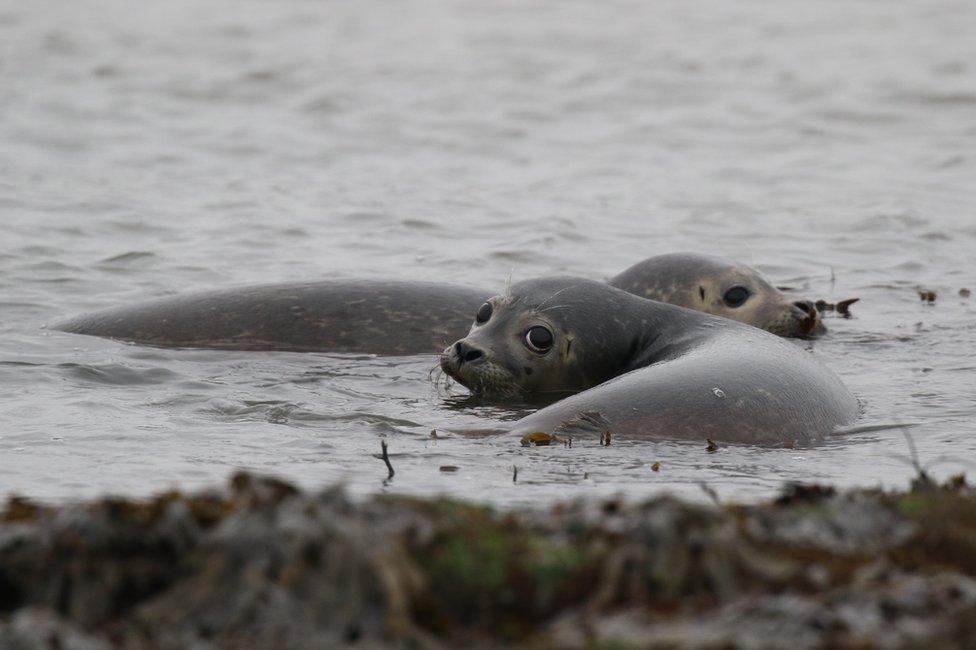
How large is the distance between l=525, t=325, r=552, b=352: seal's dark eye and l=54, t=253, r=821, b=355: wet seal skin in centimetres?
105

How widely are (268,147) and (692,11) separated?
433 inches

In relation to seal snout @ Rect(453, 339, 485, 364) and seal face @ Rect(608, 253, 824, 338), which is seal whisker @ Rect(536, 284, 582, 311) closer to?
seal snout @ Rect(453, 339, 485, 364)

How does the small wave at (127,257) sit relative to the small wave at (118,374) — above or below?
above

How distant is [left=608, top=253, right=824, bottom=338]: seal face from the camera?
938 centimetres

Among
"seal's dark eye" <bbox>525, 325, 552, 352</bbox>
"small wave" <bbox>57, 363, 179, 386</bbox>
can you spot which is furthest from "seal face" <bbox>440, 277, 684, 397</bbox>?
"small wave" <bbox>57, 363, 179, 386</bbox>

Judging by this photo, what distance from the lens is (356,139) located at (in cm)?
1677

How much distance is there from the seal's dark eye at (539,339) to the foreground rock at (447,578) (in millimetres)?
4000

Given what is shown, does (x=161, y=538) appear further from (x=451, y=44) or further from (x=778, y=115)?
(x=451, y=44)

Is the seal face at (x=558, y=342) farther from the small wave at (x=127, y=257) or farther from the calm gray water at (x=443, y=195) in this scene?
the small wave at (x=127, y=257)

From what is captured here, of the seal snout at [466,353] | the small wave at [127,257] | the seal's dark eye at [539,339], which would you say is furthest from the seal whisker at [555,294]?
the small wave at [127,257]

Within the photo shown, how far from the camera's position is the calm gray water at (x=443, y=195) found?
21.4 ft

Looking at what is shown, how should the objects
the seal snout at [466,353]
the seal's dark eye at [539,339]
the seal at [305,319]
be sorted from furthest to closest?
the seal at [305,319] < the seal's dark eye at [539,339] < the seal snout at [466,353]

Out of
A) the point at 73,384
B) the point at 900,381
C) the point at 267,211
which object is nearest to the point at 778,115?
the point at 267,211

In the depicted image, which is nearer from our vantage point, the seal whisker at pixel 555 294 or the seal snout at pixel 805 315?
the seal whisker at pixel 555 294
